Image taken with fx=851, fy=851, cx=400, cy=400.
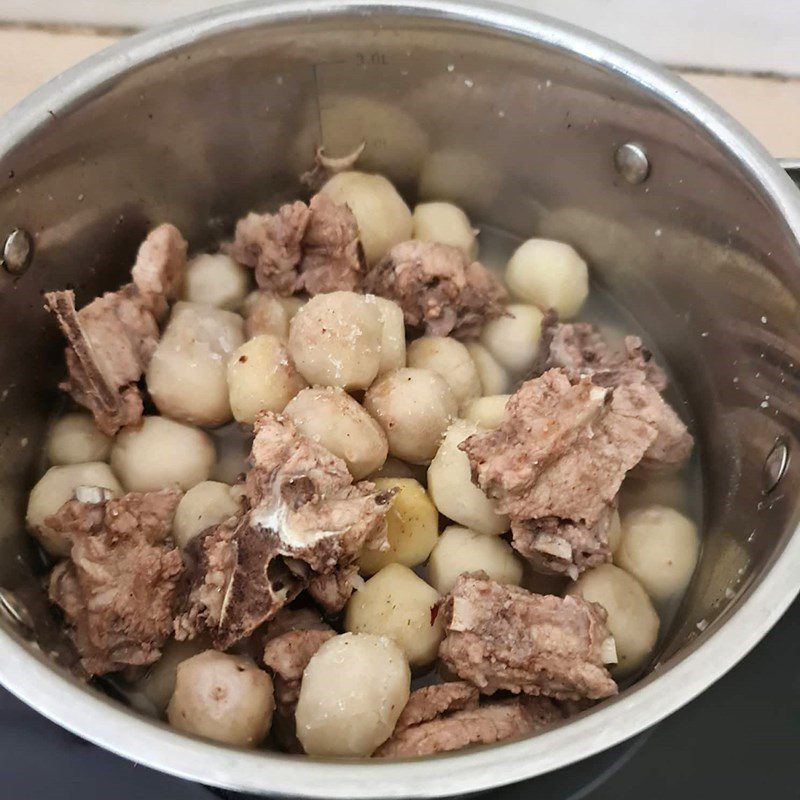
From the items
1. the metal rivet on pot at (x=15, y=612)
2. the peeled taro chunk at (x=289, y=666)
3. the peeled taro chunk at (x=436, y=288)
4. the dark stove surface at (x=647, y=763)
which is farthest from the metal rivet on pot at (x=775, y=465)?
the metal rivet on pot at (x=15, y=612)

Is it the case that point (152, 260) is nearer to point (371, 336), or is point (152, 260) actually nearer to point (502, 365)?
point (371, 336)

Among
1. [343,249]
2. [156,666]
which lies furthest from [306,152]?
[156,666]

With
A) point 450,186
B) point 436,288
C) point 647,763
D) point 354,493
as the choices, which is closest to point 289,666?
point 354,493

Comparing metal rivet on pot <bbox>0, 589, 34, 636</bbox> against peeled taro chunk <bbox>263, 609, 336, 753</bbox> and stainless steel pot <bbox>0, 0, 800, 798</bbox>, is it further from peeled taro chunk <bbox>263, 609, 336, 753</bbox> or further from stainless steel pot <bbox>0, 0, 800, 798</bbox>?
peeled taro chunk <bbox>263, 609, 336, 753</bbox>

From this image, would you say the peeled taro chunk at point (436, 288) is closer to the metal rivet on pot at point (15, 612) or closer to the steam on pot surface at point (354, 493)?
the steam on pot surface at point (354, 493)

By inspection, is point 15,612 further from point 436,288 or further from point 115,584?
point 436,288

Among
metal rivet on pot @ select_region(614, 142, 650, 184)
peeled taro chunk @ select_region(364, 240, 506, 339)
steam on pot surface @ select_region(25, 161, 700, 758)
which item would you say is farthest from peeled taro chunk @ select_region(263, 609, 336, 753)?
metal rivet on pot @ select_region(614, 142, 650, 184)
